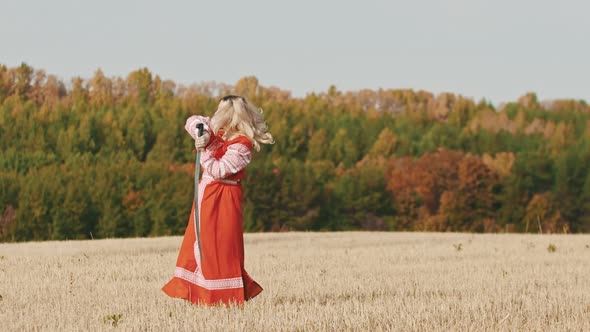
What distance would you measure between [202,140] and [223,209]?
2.74 feet

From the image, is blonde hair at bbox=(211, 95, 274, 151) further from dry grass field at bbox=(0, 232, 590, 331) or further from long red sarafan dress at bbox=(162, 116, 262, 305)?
dry grass field at bbox=(0, 232, 590, 331)

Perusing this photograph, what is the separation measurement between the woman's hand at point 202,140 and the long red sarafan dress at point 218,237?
0.18m

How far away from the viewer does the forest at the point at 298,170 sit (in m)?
96.2

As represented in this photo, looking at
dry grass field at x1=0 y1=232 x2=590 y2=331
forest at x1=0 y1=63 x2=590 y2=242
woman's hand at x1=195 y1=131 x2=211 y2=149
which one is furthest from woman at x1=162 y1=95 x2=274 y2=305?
forest at x1=0 y1=63 x2=590 y2=242

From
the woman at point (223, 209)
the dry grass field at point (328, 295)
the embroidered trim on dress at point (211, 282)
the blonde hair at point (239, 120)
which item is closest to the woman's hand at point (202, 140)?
the woman at point (223, 209)

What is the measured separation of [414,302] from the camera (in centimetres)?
1091

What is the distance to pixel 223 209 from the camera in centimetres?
1054

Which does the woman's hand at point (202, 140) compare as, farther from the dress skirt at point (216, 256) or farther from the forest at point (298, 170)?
the forest at point (298, 170)

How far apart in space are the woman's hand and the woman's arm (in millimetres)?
189

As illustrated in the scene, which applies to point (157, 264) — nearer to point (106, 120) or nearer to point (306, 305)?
point (306, 305)

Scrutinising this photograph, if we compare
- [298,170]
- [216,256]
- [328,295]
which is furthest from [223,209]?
[298,170]

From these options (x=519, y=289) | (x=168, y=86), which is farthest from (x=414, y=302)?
(x=168, y=86)

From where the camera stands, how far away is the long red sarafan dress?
10375 mm

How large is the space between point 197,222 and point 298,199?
92.4 metres
